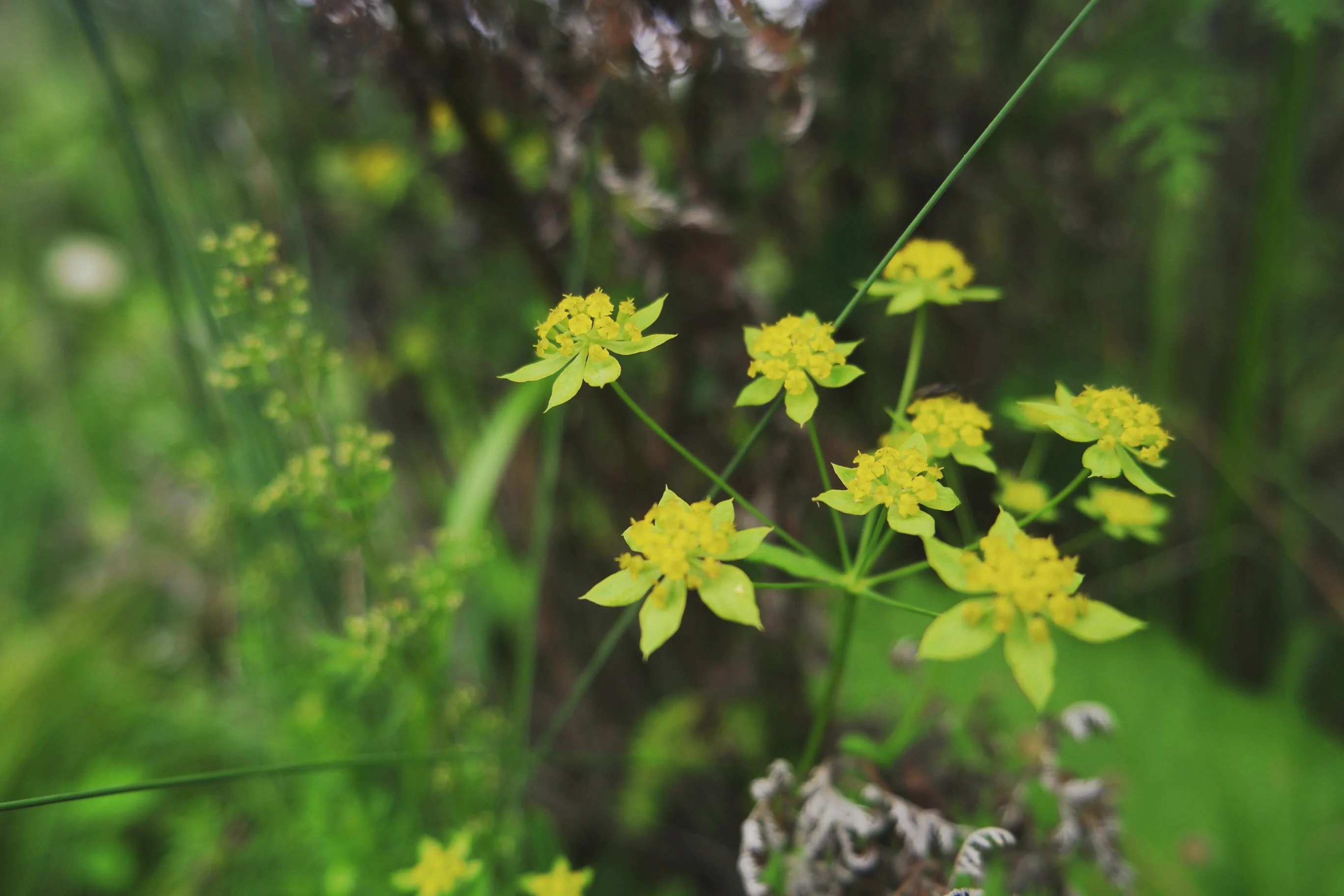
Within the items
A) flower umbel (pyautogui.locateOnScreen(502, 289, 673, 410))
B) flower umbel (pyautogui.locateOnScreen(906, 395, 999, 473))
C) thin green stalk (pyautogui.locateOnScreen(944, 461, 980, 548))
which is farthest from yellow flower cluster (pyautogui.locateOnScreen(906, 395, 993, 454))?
flower umbel (pyautogui.locateOnScreen(502, 289, 673, 410))

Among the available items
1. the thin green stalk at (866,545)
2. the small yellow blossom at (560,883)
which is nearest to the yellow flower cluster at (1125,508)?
the thin green stalk at (866,545)

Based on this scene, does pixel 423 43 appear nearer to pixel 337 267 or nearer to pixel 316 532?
pixel 337 267

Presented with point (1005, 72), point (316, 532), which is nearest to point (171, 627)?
point (316, 532)

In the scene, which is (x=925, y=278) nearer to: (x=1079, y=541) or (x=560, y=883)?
(x=1079, y=541)

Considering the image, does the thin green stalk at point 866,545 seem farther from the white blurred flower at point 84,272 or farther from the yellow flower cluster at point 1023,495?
the white blurred flower at point 84,272

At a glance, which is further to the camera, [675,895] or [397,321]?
[397,321]

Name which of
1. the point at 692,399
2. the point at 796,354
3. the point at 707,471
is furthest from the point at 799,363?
the point at 692,399

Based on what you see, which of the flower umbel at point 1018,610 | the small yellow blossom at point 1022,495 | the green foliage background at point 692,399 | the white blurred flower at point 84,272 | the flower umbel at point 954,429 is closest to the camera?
the flower umbel at point 1018,610
